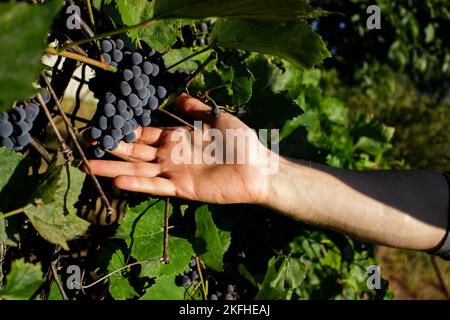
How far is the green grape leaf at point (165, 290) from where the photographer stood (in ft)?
3.60

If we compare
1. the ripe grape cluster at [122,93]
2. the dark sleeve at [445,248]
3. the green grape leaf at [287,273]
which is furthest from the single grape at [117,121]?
the dark sleeve at [445,248]

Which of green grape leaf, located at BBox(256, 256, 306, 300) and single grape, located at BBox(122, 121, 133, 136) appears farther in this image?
green grape leaf, located at BBox(256, 256, 306, 300)

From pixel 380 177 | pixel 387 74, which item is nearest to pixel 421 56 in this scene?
pixel 387 74

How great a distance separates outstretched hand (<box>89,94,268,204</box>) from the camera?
99 cm

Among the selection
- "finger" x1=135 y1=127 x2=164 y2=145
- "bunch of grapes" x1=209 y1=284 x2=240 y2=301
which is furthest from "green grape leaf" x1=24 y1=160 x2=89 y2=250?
"bunch of grapes" x1=209 y1=284 x2=240 y2=301

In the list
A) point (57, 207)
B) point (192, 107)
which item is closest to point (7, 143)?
point (57, 207)

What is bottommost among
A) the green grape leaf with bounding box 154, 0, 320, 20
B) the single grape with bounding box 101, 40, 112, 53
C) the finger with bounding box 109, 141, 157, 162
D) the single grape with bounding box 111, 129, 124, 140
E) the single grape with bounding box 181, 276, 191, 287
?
the single grape with bounding box 181, 276, 191, 287

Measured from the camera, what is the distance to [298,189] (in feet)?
4.23

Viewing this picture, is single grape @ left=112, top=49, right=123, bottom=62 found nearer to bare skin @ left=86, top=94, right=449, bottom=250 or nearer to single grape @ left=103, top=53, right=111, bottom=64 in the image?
single grape @ left=103, top=53, right=111, bottom=64

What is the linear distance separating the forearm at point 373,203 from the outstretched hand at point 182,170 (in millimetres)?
173

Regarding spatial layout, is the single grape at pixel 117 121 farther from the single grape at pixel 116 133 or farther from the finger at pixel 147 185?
the finger at pixel 147 185

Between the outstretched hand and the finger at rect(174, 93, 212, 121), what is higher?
the finger at rect(174, 93, 212, 121)
